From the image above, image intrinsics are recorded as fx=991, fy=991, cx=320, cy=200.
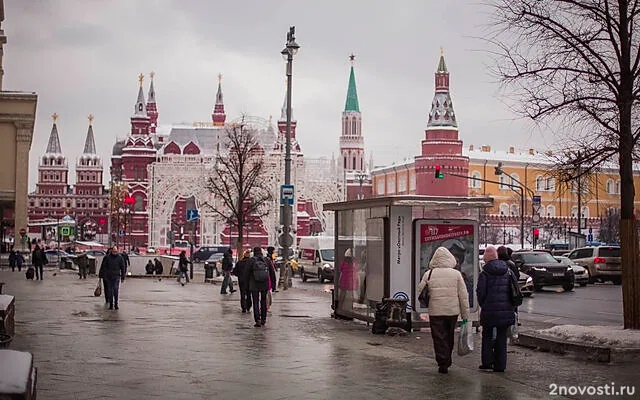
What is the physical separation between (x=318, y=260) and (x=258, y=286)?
3121 centimetres

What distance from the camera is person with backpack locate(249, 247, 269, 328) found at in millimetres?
20719

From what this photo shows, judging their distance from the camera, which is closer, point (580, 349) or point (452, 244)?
point (580, 349)

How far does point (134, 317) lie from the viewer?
22656 millimetres

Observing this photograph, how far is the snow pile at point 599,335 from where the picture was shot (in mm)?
15008

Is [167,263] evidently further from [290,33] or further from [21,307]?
[21,307]

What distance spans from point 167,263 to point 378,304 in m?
43.0

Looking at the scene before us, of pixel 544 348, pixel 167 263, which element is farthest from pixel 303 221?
pixel 544 348

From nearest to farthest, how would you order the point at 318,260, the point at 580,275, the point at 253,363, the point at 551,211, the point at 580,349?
the point at 253,363, the point at 580,349, the point at 580,275, the point at 318,260, the point at 551,211

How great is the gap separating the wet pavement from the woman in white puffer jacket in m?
0.34

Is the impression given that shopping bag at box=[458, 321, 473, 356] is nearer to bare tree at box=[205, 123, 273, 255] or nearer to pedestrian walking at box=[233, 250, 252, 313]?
pedestrian walking at box=[233, 250, 252, 313]

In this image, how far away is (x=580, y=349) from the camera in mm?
15188

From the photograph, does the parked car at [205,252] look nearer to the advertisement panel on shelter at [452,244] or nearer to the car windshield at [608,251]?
the car windshield at [608,251]

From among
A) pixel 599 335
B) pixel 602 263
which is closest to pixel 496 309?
pixel 599 335

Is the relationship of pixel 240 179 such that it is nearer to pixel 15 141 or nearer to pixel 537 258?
pixel 15 141
